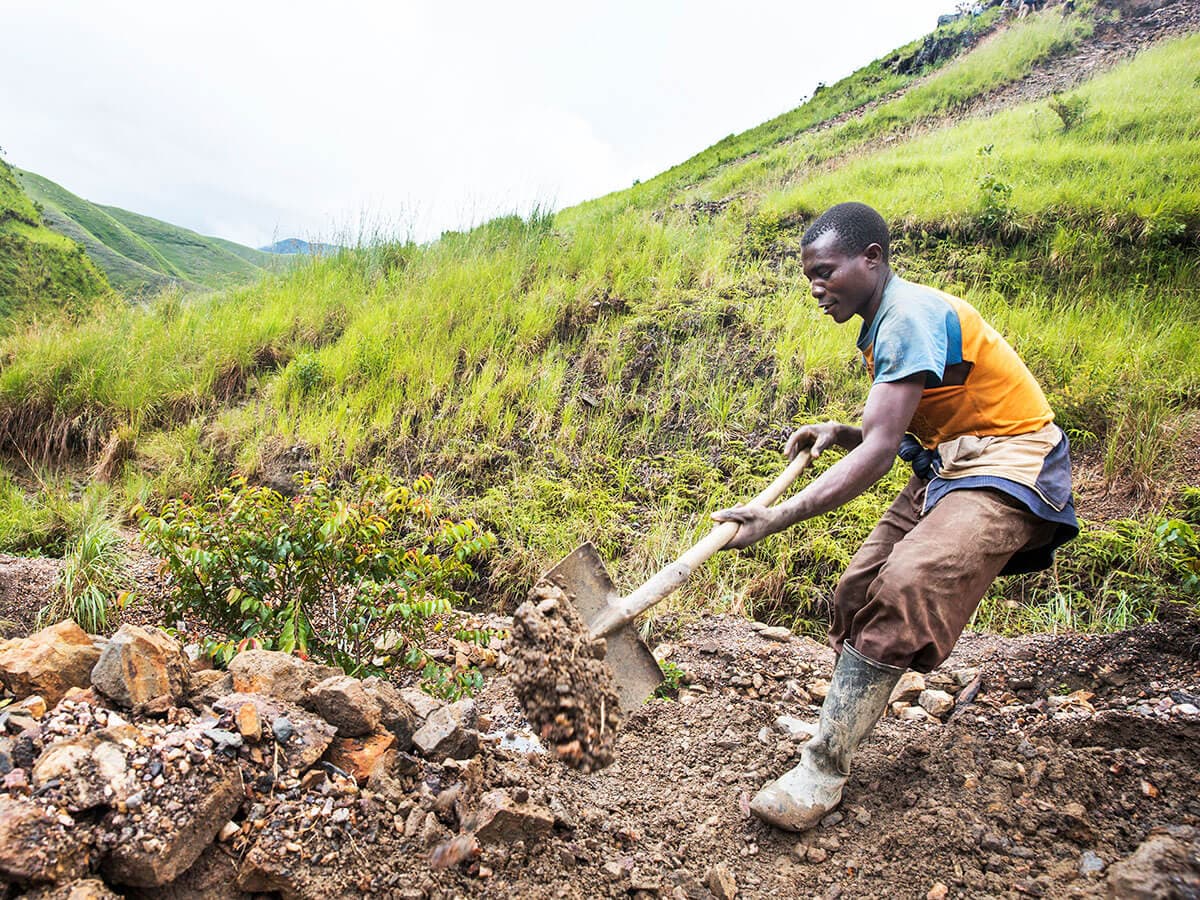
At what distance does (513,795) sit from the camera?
5.95ft

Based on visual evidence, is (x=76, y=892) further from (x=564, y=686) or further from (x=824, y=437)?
(x=824, y=437)

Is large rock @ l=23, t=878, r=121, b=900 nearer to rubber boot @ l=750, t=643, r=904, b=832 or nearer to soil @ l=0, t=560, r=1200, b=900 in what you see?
soil @ l=0, t=560, r=1200, b=900

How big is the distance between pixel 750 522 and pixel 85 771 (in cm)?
169

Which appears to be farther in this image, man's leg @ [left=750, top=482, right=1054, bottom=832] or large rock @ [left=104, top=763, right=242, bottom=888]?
man's leg @ [left=750, top=482, right=1054, bottom=832]

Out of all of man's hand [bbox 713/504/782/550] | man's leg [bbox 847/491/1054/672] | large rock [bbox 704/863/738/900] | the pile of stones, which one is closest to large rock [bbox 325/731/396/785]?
the pile of stones

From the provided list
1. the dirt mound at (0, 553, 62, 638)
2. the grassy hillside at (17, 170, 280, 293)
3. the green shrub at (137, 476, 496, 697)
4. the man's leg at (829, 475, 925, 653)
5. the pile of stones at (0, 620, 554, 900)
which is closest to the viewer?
the pile of stones at (0, 620, 554, 900)

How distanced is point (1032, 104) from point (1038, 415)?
10050mm

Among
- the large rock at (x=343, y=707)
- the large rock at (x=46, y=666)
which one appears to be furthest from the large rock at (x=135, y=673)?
the large rock at (x=343, y=707)

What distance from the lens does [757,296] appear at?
5.98 metres

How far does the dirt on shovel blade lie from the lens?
162cm

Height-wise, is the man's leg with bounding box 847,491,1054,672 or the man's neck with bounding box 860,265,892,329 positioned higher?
the man's neck with bounding box 860,265,892,329

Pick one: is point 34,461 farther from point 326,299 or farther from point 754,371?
point 754,371

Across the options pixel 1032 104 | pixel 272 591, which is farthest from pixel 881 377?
pixel 1032 104

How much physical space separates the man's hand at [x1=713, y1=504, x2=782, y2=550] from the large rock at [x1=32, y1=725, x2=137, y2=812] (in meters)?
1.53
